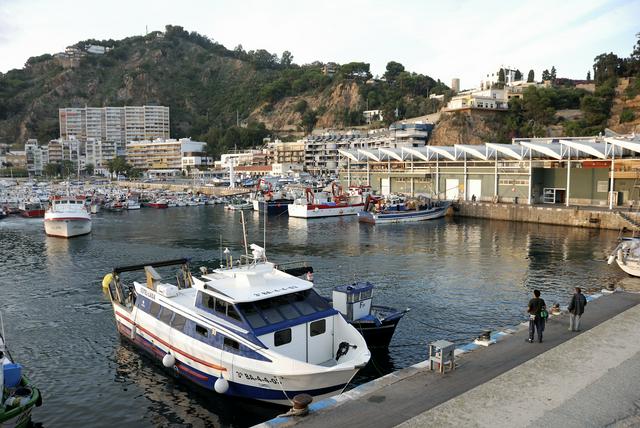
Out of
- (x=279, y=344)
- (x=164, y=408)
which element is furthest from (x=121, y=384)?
(x=279, y=344)

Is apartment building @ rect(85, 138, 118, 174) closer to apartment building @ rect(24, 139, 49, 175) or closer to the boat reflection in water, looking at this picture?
apartment building @ rect(24, 139, 49, 175)

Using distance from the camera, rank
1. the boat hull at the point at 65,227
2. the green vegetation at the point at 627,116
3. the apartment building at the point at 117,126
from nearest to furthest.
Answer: the boat hull at the point at 65,227
the green vegetation at the point at 627,116
the apartment building at the point at 117,126

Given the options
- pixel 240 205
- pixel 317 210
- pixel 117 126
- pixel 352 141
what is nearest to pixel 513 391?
pixel 317 210

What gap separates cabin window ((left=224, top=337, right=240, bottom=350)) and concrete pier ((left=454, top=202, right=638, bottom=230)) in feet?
125

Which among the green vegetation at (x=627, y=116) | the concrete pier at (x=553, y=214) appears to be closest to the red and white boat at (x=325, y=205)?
the concrete pier at (x=553, y=214)

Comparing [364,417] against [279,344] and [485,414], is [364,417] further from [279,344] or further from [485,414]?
[279,344]

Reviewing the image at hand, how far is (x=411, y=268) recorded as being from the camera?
30344 millimetres

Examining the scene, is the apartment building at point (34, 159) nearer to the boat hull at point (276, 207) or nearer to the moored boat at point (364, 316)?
the boat hull at point (276, 207)

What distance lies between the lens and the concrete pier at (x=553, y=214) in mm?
44094

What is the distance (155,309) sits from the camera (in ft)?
52.6

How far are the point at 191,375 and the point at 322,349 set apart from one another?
3.89 metres

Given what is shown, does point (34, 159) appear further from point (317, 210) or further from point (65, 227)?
point (317, 210)

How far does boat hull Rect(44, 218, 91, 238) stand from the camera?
45.8m

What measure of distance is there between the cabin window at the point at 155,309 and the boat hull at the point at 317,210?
144 ft
